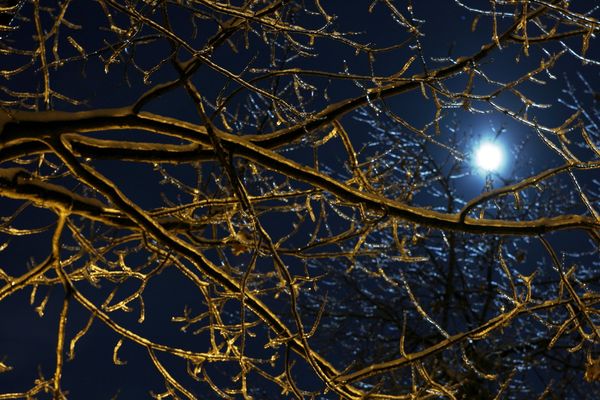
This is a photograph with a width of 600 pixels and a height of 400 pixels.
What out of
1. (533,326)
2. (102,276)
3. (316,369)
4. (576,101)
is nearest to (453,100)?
(316,369)

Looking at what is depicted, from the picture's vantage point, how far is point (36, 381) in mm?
3803

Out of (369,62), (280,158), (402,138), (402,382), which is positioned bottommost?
(280,158)

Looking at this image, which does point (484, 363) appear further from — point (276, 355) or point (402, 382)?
point (276, 355)

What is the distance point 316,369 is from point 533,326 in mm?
8102

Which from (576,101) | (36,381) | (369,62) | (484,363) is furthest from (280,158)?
(576,101)

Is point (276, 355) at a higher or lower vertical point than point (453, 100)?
lower

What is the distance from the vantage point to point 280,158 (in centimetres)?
346

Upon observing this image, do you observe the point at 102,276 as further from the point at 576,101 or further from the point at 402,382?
the point at 576,101

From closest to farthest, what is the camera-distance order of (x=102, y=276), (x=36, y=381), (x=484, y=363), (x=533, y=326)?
(x=36, y=381) → (x=102, y=276) → (x=484, y=363) → (x=533, y=326)

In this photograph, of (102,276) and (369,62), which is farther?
(102,276)

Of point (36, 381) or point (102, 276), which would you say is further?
point (102, 276)

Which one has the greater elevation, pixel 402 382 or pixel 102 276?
pixel 402 382

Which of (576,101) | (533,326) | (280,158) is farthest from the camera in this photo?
(576,101)

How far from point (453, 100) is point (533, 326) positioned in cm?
804
